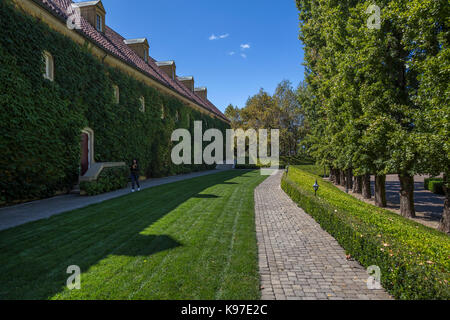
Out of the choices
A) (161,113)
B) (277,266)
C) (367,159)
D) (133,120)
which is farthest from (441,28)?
(161,113)

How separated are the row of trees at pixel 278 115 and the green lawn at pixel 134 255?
36.4m

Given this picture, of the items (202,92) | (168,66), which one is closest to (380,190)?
(168,66)

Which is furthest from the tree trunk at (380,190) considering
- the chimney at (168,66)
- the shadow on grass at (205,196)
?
the chimney at (168,66)

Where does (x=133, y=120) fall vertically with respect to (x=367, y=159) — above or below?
above

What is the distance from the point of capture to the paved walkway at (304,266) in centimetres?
371

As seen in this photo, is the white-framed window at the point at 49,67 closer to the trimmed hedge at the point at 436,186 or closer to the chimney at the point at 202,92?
the trimmed hedge at the point at 436,186

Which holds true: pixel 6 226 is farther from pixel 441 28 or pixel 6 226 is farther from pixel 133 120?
pixel 441 28

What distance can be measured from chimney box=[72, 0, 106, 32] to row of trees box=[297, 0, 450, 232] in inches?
587

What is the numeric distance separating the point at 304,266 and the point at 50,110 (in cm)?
1201

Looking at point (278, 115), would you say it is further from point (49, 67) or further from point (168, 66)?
point (49, 67)

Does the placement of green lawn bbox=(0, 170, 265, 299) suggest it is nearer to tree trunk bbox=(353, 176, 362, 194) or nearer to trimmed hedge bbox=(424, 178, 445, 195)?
tree trunk bbox=(353, 176, 362, 194)

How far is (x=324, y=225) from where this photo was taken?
6871mm

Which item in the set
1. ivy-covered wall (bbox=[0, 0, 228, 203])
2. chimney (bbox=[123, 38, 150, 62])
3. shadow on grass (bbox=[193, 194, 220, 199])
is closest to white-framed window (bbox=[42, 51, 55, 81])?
ivy-covered wall (bbox=[0, 0, 228, 203])

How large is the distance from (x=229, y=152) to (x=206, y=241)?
1484 inches
